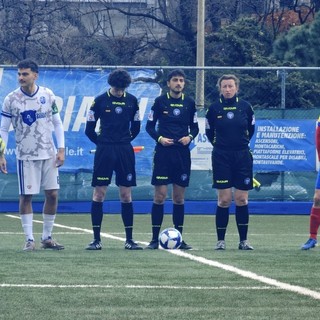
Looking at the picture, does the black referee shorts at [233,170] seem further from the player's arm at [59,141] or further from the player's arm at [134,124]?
the player's arm at [59,141]

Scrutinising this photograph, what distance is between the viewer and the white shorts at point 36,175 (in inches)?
474

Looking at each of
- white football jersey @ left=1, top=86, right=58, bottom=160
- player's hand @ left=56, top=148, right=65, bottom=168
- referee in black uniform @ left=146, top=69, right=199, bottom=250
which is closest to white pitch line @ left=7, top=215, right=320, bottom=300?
referee in black uniform @ left=146, top=69, right=199, bottom=250

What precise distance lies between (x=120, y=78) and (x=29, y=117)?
103cm

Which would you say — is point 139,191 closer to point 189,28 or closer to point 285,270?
point 285,270

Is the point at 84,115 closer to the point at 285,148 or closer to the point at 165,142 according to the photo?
the point at 285,148

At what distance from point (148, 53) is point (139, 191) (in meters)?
21.8

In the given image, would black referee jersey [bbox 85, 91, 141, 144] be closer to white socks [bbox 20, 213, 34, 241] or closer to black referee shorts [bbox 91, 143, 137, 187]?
black referee shorts [bbox 91, 143, 137, 187]

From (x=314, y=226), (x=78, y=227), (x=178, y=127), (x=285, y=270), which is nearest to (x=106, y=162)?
(x=178, y=127)

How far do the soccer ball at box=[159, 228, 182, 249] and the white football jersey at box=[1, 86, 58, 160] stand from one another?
149 centimetres

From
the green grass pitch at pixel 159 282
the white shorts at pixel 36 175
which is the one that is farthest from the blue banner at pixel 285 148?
the white shorts at pixel 36 175

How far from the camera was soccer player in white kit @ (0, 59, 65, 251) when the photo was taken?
1200 cm

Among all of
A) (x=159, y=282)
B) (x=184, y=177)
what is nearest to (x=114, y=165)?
(x=184, y=177)

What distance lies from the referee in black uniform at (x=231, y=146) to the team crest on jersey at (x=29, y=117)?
73.9 inches

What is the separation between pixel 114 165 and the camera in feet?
40.8
